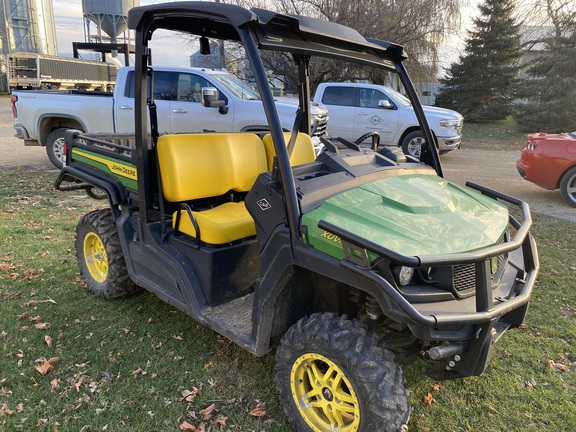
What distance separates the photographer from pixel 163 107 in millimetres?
8492

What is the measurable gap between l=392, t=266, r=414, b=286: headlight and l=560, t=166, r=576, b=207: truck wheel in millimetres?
6754

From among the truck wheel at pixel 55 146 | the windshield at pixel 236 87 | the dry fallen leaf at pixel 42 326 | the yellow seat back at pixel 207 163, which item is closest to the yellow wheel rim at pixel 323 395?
the yellow seat back at pixel 207 163

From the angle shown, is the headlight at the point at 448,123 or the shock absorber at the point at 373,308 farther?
the headlight at the point at 448,123

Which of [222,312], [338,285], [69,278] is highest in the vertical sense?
[338,285]

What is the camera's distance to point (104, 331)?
347 cm

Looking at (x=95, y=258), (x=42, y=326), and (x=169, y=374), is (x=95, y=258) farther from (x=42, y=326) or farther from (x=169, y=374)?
(x=169, y=374)

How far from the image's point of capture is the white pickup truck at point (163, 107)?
834cm

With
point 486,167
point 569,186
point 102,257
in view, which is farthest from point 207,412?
point 486,167

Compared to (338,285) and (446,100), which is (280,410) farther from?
(446,100)

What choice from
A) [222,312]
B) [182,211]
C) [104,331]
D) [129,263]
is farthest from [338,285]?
[104,331]

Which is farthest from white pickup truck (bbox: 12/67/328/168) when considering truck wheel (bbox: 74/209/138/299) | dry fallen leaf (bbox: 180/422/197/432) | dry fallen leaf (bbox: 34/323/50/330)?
dry fallen leaf (bbox: 180/422/197/432)

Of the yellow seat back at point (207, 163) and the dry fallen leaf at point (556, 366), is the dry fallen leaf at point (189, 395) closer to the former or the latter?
the yellow seat back at point (207, 163)

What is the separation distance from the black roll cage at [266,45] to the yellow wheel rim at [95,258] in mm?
991

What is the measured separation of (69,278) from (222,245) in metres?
2.14
